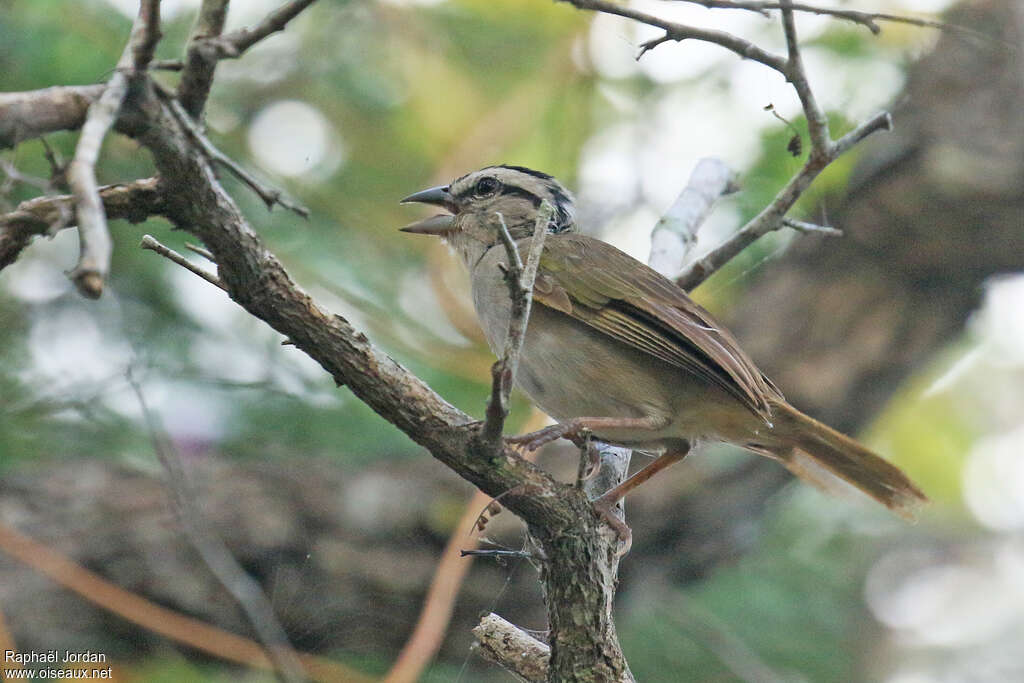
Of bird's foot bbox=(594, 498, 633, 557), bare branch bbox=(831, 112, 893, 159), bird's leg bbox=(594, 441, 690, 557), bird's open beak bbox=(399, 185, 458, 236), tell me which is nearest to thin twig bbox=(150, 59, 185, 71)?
bird's leg bbox=(594, 441, 690, 557)

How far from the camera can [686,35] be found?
9.18 ft

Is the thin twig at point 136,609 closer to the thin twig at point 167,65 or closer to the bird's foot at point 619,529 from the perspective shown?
the bird's foot at point 619,529

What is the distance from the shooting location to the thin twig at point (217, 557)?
4.19 metres

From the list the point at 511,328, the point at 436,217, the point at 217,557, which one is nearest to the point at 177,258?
the point at 511,328

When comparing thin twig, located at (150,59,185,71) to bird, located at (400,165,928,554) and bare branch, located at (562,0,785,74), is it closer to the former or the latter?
bare branch, located at (562,0,785,74)

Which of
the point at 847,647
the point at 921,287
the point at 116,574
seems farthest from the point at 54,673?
the point at 921,287

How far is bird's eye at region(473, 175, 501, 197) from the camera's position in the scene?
4449 mm

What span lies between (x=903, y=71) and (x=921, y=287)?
1.34m

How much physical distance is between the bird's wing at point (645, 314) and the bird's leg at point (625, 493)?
364 mm

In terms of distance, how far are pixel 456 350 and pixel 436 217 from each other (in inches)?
65.2

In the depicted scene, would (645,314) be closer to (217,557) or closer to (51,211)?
(51,211)

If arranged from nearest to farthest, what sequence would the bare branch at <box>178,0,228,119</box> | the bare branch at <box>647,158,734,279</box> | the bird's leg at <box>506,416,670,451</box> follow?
the bare branch at <box>178,0,228,119</box> → the bird's leg at <box>506,416,670,451</box> → the bare branch at <box>647,158,734,279</box>

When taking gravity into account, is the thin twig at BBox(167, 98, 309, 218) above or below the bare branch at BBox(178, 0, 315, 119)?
below

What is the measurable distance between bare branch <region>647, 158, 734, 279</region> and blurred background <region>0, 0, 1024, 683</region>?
42 centimetres
